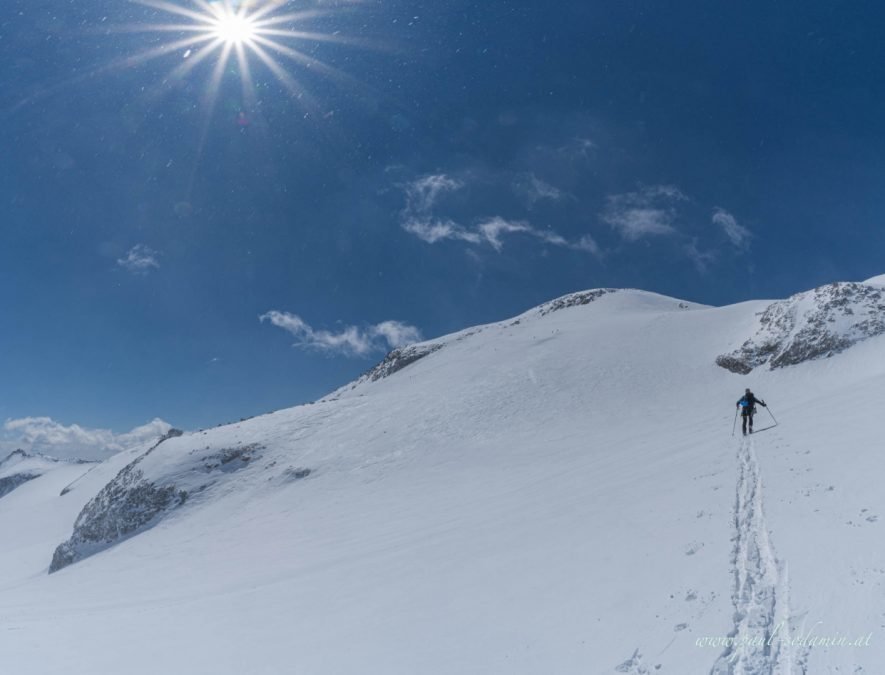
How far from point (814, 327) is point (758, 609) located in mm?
33927

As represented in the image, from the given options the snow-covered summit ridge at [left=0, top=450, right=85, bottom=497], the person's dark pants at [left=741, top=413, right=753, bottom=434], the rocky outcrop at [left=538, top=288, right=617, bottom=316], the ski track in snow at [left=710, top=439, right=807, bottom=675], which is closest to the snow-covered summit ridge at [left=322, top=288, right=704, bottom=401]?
the rocky outcrop at [left=538, top=288, right=617, bottom=316]

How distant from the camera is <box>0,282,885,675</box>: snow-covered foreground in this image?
24.8ft

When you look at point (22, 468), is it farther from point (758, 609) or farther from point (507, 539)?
point (758, 609)

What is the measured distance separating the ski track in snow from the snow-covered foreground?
44mm

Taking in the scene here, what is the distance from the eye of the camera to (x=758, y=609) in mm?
7078

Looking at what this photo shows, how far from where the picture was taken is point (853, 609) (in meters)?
6.41

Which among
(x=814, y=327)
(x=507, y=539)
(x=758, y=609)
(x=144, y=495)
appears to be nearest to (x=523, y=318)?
(x=814, y=327)

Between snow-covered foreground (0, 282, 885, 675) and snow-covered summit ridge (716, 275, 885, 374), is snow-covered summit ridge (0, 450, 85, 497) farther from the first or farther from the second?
snow-covered summit ridge (716, 275, 885, 374)

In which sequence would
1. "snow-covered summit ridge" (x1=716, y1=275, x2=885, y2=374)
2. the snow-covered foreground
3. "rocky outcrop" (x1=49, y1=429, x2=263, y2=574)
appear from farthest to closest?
"rocky outcrop" (x1=49, y1=429, x2=263, y2=574)
"snow-covered summit ridge" (x1=716, y1=275, x2=885, y2=374)
the snow-covered foreground

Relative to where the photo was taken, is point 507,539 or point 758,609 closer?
point 758,609

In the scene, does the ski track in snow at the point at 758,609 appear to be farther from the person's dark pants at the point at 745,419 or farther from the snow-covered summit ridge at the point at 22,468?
the snow-covered summit ridge at the point at 22,468

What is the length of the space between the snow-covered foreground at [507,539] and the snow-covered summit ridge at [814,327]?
917 millimetres

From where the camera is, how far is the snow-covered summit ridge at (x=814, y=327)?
31.1m

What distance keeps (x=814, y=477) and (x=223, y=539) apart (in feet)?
87.5
